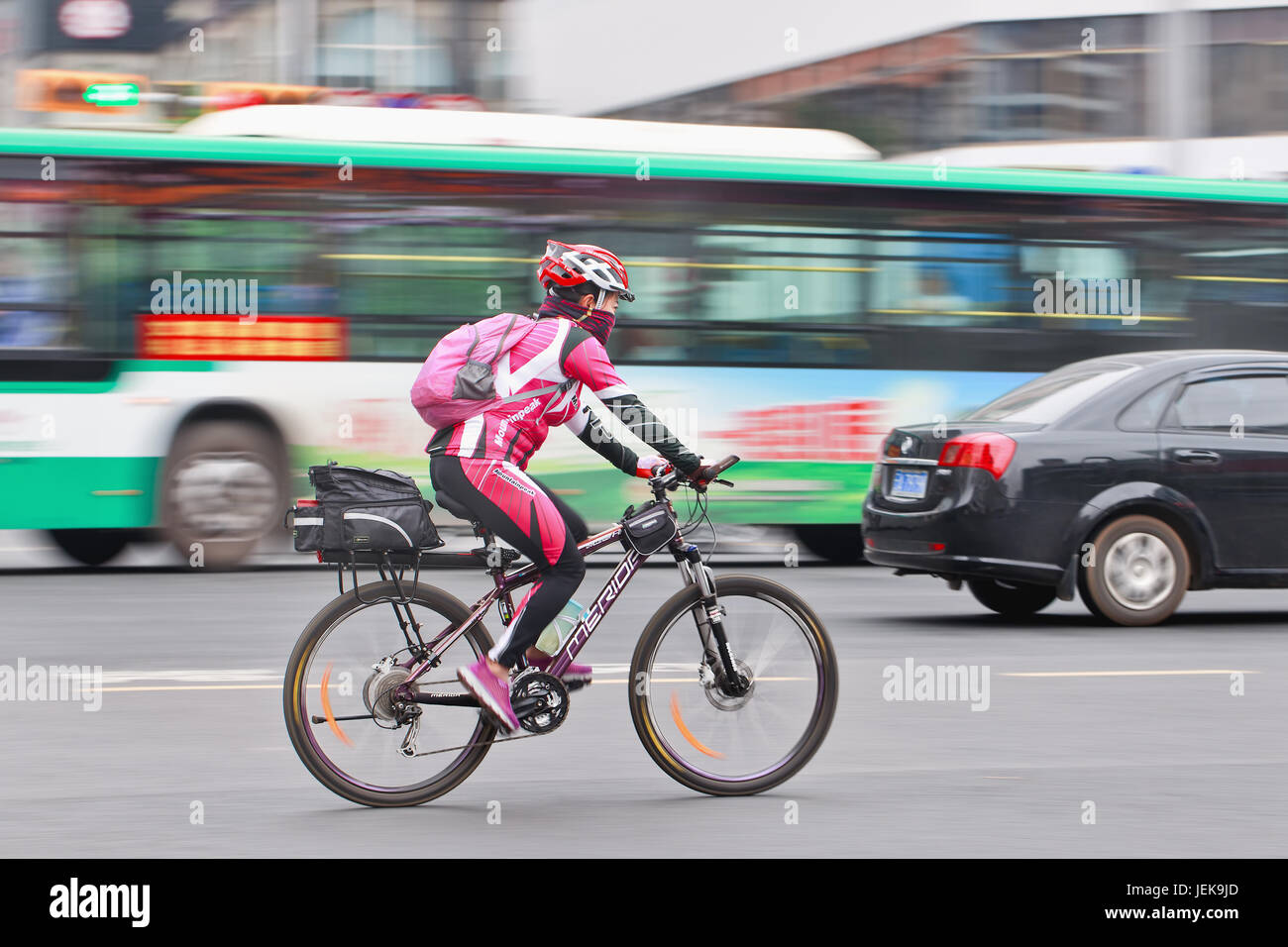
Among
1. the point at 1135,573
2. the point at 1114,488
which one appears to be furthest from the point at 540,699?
the point at 1135,573

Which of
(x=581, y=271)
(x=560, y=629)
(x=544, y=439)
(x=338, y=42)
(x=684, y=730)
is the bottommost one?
(x=684, y=730)

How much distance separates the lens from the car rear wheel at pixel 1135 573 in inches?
402

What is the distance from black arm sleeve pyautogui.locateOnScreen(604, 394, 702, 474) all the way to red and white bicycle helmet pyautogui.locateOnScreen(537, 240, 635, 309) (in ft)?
1.10

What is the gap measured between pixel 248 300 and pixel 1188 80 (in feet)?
41.1

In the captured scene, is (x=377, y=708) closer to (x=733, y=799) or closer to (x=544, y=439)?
(x=544, y=439)

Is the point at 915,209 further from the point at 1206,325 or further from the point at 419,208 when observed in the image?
the point at 419,208

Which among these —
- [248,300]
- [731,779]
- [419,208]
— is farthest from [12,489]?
[731,779]

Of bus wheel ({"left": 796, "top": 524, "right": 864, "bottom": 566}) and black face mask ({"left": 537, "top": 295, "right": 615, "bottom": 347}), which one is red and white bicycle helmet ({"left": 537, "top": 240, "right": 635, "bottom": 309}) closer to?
black face mask ({"left": 537, "top": 295, "right": 615, "bottom": 347})

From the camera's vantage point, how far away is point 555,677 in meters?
5.64

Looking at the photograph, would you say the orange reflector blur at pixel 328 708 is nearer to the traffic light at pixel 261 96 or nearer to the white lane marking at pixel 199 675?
the white lane marking at pixel 199 675

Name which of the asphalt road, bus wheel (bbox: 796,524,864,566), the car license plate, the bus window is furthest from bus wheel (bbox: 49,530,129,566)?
the car license plate

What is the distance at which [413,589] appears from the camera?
5.59 meters

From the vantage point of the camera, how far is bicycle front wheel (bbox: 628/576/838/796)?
18.9ft

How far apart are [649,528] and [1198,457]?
18.3 ft
